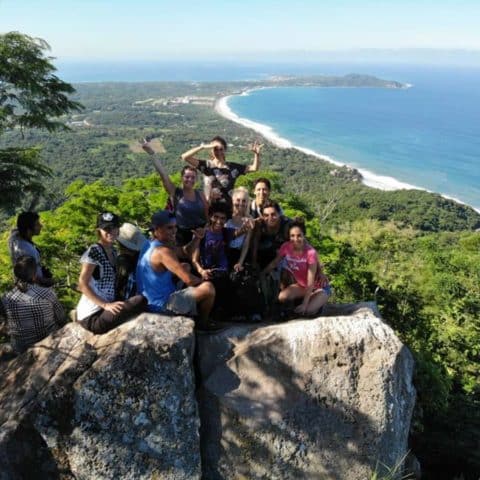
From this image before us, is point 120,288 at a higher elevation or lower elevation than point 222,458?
higher

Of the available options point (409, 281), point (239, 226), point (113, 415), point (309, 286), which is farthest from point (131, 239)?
point (409, 281)

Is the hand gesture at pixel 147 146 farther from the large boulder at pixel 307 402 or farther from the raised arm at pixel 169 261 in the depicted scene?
the large boulder at pixel 307 402

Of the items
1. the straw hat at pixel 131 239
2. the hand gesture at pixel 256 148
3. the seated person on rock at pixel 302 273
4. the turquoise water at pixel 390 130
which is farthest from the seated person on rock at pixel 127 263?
the turquoise water at pixel 390 130

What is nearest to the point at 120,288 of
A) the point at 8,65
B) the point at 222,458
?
the point at 222,458

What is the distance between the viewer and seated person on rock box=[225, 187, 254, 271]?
5.27 m

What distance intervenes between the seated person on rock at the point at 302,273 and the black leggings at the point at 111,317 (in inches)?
64.6

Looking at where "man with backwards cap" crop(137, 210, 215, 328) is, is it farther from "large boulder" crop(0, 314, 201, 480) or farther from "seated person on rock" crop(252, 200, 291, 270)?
"seated person on rock" crop(252, 200, 291, 270)

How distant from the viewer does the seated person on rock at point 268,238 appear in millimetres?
5434

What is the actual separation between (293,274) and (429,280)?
13.8 meters

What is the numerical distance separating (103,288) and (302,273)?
2153 millimetres

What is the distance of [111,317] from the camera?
4.55 meters

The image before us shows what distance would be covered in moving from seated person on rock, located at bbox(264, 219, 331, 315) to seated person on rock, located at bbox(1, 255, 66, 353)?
2.52m

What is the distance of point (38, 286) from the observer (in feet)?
16.3

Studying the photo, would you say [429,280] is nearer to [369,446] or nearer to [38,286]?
[369,446]
